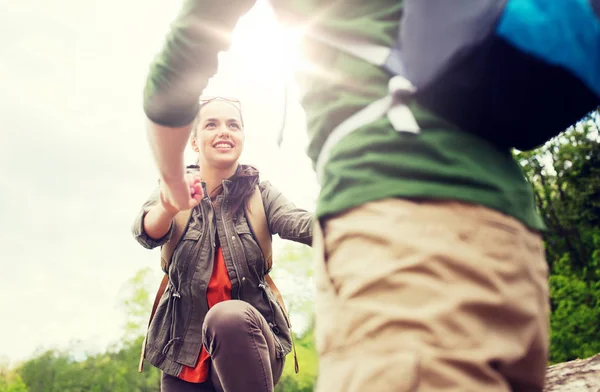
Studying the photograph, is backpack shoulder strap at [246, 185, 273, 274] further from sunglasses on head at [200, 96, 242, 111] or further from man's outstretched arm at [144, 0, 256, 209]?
man's outstretched arm at [144, 0, 256, 209]

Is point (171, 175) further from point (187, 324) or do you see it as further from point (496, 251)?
point (187, 324)

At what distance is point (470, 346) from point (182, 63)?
0.76 meters

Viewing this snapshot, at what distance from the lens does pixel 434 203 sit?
0.84 metres

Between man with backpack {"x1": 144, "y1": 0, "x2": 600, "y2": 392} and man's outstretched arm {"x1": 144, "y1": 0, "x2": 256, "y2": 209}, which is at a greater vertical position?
man's outstretched arm {"x1": 144, "y1": 0, "x2": 256, "y2": 209}

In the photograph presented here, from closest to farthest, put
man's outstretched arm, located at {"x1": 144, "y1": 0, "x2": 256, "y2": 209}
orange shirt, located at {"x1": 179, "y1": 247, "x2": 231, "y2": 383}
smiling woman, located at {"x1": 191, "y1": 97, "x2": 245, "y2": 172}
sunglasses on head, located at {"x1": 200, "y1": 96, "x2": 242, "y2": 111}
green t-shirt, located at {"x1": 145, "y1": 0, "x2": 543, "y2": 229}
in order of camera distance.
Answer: green t-shirt, located at {"x1": 145, "y1": 0, "x2": 543, "y2": 229}
man's outstretched arm, located at {"x1": 144, "y1": 0, "x2": 256, "y2": 209}
orange shirt, located at {"x1": 179, "y1": 247, "x2": 231, "y2": 383}
smiling woman, located at {"x1": 191, "y1": 97, "x2": 245, "y2": 172}
sunglasses on head, located at {"x1": 200, "y1": 96, "x2": 242, "y2": 111}

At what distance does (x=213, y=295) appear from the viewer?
311 centimetres

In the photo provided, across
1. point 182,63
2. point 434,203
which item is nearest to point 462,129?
point 434,203

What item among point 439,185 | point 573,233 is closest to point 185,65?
point 439,185

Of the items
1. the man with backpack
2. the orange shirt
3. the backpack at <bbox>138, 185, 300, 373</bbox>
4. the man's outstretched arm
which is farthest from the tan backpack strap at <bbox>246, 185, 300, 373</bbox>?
the man with backpack

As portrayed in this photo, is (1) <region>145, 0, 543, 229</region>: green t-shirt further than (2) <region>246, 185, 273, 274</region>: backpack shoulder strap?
No

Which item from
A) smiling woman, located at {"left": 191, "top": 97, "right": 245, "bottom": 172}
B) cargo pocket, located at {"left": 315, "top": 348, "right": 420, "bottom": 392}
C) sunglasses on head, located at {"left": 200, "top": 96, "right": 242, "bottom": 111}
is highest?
sunglasses on head, located at {"left": 200, "top": 96, "right": 242, "bottom": 111}

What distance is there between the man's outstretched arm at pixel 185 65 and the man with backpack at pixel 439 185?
0.81 feet

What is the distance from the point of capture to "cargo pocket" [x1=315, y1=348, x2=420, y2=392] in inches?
29.2

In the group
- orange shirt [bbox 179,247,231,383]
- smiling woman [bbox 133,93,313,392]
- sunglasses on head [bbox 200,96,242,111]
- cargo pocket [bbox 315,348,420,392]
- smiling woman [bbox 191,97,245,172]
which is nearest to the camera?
cargo pocket [bbox 315,348,420,392]
